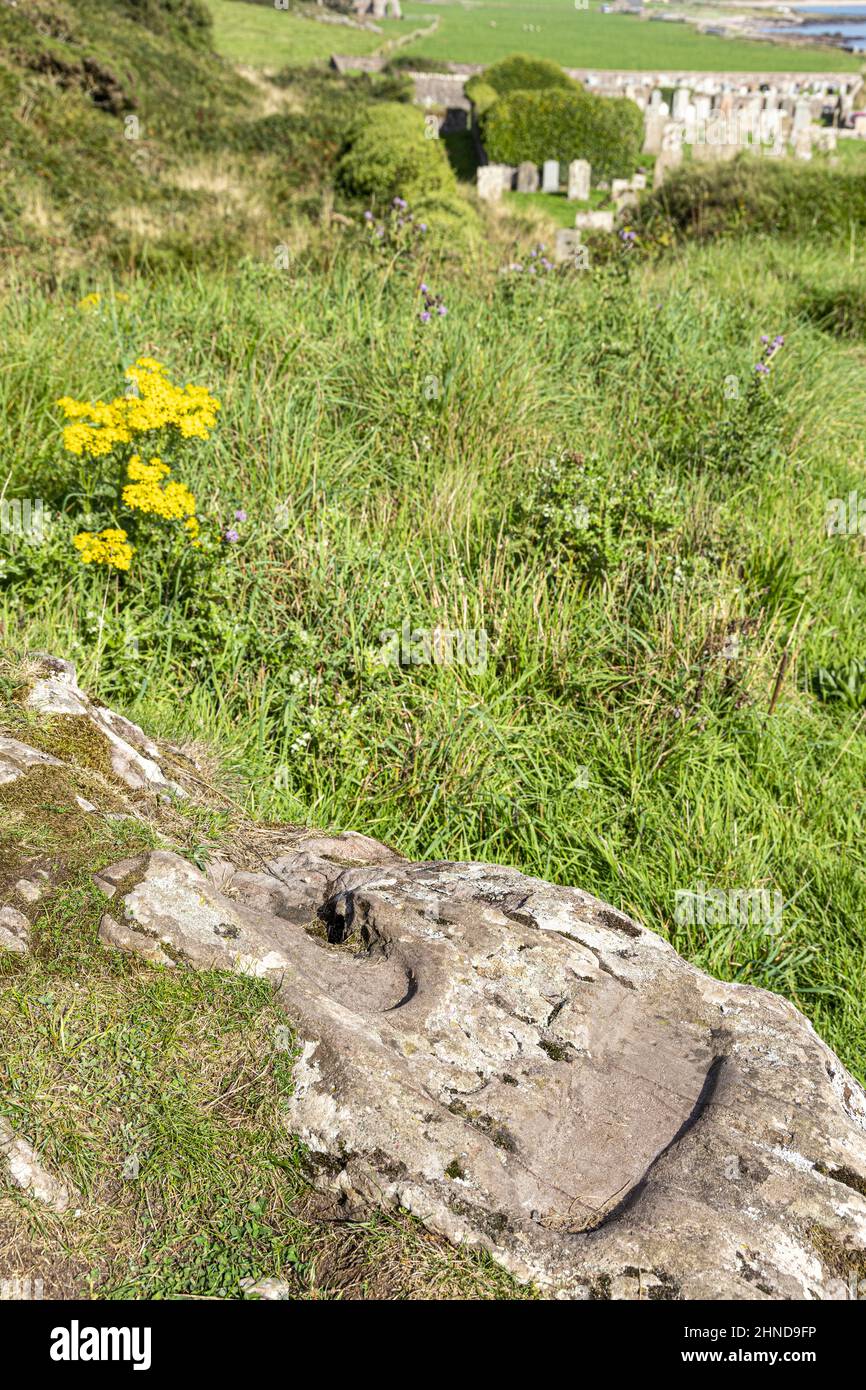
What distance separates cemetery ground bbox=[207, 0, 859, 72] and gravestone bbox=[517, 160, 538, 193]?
16.9 metres

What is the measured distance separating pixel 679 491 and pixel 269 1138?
417 centimetres

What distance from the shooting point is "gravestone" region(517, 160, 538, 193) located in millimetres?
17641

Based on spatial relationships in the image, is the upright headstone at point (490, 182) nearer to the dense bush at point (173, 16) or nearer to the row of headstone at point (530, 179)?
the row of headstone at point (530, 179)

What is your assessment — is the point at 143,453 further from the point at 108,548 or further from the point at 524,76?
the point at 524,76

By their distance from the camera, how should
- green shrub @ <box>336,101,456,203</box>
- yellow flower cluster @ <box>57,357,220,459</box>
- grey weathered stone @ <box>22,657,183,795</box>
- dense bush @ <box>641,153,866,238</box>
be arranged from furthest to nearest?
green shrub @ <box>336,101,456,203</box>, dense bush @ <box>641,153,866,238</box>, yellow flower cluster @ <box>57,357,220,459</box>, grey weathered stone @ <box>22,657,183,795</box>

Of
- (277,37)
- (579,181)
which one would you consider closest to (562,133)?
(579,181)

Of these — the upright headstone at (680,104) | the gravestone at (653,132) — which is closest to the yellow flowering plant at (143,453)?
the gravestone at (653,132)

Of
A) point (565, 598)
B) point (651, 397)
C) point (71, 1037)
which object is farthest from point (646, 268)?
point (71, 1037)

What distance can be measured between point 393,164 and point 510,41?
2135 inches

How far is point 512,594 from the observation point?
4281mm

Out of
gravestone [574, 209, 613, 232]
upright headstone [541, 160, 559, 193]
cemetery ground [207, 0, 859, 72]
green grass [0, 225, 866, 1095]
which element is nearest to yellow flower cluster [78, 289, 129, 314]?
green grass [0, 225, 866, 1095]

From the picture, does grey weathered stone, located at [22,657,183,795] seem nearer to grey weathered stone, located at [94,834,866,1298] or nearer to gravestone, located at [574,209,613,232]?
grey weathered stone, located at [94,834,866,1298]
